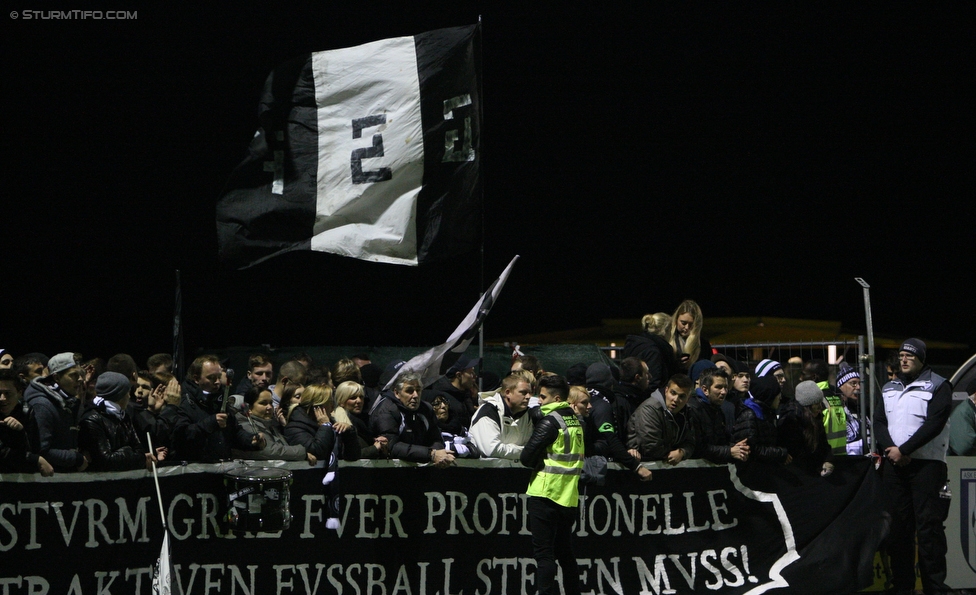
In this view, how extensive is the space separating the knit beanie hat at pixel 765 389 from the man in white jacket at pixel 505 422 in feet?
7.32

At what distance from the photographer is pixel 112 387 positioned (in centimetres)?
699

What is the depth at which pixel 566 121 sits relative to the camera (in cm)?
1870

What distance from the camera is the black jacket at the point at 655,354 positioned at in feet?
30.1

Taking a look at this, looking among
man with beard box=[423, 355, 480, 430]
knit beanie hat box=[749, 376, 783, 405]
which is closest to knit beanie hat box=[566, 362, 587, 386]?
man with beard box=[423, 355, 480, 430]

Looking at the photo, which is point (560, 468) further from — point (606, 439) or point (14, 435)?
point (14, 435)

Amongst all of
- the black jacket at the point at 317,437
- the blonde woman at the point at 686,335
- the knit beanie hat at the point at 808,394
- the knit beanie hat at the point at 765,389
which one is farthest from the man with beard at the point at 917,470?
the black jacket at the point at 317,437

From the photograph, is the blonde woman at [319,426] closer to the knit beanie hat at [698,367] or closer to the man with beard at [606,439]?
the man with beard at [606,439]

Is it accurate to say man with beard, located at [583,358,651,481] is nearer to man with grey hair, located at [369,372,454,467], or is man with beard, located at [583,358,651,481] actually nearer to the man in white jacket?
the man in white jacket

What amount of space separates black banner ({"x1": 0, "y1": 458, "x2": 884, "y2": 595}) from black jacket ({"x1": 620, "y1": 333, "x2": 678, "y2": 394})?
923 millimetres

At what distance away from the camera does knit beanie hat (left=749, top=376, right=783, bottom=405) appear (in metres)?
9.26

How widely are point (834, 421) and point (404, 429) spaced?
4.85 m

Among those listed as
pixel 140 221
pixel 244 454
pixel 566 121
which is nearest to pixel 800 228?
pixel 566 121

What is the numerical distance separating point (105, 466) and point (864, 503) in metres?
6.00

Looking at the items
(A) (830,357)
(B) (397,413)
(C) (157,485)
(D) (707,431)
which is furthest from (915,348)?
(C) (157,485)
